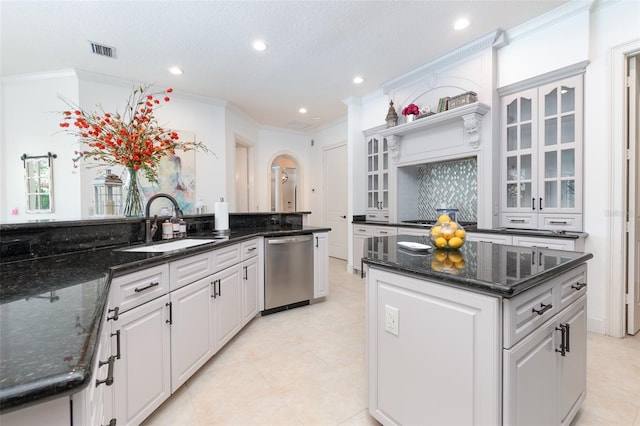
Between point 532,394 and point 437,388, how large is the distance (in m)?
0.35

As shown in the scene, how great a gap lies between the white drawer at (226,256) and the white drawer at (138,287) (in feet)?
1.72

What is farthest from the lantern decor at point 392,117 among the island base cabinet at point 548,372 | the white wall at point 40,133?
the white wall at point 40,133

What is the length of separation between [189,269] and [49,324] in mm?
1205

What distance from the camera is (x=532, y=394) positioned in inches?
42.6

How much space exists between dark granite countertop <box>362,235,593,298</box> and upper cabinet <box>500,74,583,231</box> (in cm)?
163

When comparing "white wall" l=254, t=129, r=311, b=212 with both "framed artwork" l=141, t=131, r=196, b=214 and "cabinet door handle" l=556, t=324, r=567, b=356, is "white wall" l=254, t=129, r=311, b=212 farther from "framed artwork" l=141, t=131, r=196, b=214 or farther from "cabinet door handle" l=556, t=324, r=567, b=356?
"cabinet door handle" l=556, t=324, r=567, b=356

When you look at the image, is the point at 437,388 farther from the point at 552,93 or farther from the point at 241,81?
the point at 241,81

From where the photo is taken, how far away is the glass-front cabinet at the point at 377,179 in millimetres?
4531

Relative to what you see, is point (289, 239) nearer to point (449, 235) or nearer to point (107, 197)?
point (107, 197)

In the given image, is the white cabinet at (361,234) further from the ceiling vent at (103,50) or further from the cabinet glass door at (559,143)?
the ceiling vent at (103,50)

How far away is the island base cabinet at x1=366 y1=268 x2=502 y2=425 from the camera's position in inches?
39.4

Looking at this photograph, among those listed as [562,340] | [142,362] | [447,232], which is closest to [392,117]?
[447,232]

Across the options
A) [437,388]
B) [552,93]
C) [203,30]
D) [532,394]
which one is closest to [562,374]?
[532,394]

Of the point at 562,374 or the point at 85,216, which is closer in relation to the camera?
the point at 562,374
